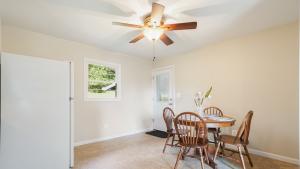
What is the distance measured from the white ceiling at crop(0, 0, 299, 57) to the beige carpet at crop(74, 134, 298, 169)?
2379mm

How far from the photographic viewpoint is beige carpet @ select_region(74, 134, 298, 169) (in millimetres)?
2531

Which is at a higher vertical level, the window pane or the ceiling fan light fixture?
the ceiling fan light fixture

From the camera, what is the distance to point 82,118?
3666 mm

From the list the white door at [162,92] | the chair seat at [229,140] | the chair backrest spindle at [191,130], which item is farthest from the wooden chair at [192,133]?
the white door at [162,92]

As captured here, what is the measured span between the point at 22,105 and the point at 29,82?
298 millimetres

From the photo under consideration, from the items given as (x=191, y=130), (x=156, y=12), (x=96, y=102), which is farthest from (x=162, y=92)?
(x=156, y=12)

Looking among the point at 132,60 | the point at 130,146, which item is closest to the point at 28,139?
the point at 130,146

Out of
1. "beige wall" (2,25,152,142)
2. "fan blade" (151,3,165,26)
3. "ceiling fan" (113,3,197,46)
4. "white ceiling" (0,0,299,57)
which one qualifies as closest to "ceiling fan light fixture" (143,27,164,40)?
"ceiling fan" (113,3,197,46)

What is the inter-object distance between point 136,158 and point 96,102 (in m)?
1.80

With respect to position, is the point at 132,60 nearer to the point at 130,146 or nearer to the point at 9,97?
the point at 130,146

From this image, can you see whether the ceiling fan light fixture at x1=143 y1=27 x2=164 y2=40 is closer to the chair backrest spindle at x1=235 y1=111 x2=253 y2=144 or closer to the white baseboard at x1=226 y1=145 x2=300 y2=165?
the chair backrest spindle at x1=235 y1=111 x2=253 y2=144

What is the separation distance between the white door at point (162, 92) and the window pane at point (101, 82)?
1.42 metres

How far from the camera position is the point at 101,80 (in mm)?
4195

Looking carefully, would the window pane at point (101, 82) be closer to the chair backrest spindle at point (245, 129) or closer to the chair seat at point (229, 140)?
the chair seat at point (229, 140)
